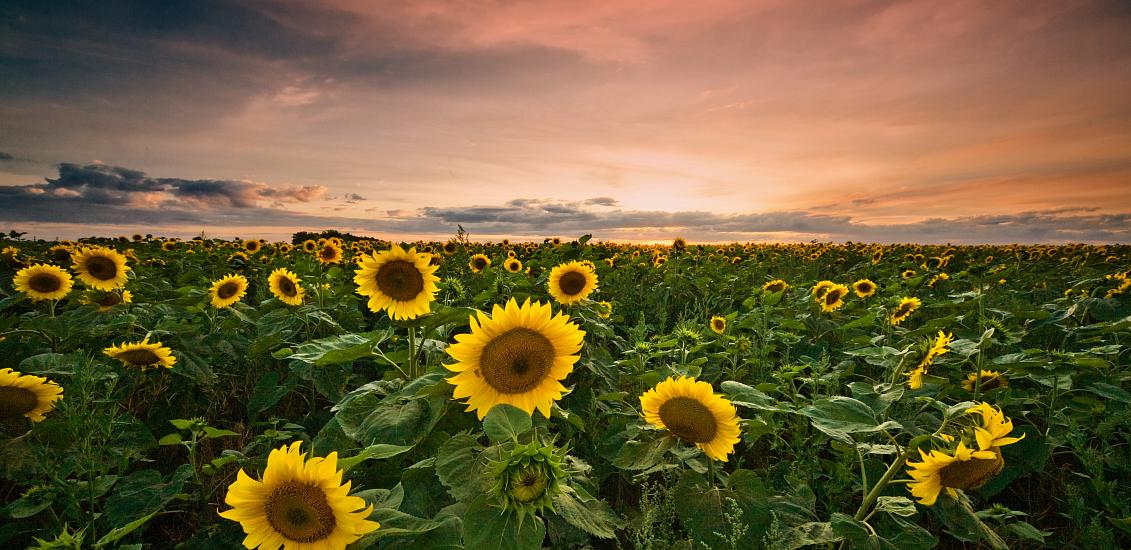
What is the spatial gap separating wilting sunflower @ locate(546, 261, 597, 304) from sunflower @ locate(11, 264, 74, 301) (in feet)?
14.3

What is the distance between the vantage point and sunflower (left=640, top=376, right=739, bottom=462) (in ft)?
6.96

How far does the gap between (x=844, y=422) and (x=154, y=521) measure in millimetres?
3667

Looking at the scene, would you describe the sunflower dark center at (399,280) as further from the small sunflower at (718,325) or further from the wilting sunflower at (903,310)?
the wilting sunflower at (903,310)

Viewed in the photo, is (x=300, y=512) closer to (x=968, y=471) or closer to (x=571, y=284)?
(x=968, y=471)

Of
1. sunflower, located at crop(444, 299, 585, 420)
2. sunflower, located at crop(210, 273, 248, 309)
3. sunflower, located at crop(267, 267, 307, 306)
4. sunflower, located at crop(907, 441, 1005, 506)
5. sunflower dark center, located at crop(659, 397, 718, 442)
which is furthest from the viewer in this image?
sunflower, located at crop(210, 273, 248, 309)

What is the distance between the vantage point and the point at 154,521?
9.29 feet

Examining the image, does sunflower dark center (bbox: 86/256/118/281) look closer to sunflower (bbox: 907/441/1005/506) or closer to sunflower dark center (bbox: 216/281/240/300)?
sunflower dark center (bbox: 216/281/240/300)

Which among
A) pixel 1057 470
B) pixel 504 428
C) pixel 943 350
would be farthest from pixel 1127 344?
pixel 504 428

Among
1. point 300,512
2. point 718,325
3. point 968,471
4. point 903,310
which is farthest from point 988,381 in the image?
point 300,512

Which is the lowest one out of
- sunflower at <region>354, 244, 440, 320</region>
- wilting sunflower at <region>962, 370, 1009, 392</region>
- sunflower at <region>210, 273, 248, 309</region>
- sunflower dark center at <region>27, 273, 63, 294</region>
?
wilting sunflower at <region>962, 370, 1009, 392</region>

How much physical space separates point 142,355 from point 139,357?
0.16 ft

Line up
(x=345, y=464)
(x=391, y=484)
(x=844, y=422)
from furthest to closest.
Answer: (x=391, y=484), (x=844, y=422), (x=345, y=464)

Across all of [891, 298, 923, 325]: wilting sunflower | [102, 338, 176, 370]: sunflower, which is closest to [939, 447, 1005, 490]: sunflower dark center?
[891, 298, 923, 325]: wilting sunflower

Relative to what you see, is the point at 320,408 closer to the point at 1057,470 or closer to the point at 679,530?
the point at 679,530
